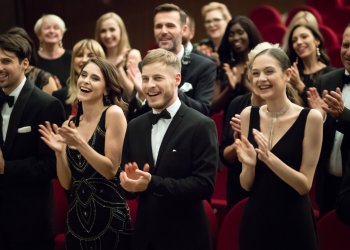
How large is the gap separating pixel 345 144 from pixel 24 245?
1.27 metres

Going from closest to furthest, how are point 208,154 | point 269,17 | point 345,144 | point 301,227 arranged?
1. point 301,227
2. point 208,154
3. point 345,144
4. point 269,17

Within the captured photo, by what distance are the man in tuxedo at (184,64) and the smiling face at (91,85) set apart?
47 cm

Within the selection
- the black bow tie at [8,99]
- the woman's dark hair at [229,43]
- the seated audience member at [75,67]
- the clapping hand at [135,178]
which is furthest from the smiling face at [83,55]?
the clapping hand at [135,178]

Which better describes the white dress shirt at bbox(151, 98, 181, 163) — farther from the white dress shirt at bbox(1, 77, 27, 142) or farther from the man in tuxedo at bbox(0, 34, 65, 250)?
the white dress shirt at bbox(1, 77, 27, 142)

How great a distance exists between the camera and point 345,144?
2.30 m

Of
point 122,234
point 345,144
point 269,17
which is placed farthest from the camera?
point 269,17

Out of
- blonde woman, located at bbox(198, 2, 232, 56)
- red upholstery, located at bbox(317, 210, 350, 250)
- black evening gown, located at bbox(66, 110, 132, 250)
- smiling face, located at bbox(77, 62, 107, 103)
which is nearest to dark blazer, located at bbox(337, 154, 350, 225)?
red upholstery, located at bbox(317, 210, 350, 250)

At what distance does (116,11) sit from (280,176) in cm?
477

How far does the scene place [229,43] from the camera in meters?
3.10

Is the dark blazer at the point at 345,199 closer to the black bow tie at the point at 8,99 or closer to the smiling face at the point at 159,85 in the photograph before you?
the smiling face at the point at 159,85

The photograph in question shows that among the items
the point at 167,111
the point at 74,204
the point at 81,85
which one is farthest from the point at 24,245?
the point at 167,111

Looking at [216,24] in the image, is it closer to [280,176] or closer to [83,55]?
[83,55]

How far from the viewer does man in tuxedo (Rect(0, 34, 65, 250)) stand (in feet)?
7.76

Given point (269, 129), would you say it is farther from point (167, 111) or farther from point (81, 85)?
point (81, 85)
